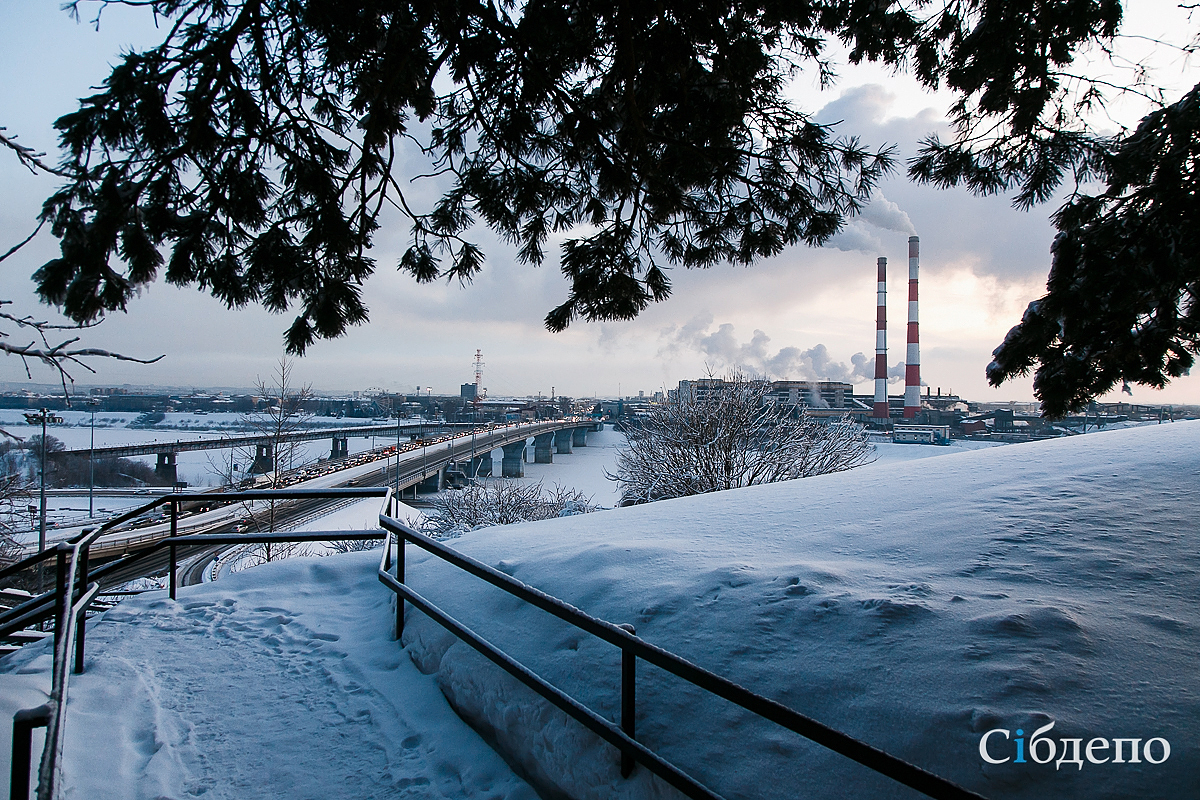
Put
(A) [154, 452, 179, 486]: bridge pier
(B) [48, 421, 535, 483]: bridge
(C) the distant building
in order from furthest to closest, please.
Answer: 1. (A) [154, 452, 179, 486]: bridge pier
2. (C) the distant building
3. (B) [48, 421, 535, 483]: bridge

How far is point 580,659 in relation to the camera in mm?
2781

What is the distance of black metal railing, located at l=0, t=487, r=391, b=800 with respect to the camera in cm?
138

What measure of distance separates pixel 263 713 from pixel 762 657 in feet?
8.77

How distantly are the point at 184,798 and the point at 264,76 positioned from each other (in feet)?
13.7

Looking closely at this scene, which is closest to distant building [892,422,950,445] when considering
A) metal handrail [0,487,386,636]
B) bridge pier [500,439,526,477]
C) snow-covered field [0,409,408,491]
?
bridge pier [500,439,526,477]

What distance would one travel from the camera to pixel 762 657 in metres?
2.36

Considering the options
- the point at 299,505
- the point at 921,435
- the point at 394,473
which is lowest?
the point at 299,505

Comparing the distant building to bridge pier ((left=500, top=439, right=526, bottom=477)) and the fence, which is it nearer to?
bridge pier ((left=500, top=439, right=526, bottom=477))

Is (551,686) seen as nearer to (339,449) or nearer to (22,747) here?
(22,747)

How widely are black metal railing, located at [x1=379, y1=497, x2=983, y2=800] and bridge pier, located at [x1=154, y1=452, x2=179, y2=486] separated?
49028 millimetres

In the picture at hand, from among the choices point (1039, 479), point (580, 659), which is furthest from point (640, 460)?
point (580, 659)

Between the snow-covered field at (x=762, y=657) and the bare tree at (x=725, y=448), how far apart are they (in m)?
17.0

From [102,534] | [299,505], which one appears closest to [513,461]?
[299,505]

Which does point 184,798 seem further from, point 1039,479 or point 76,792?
point 1039,479
